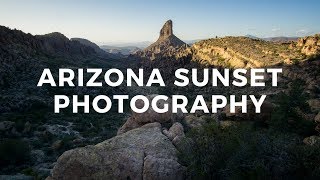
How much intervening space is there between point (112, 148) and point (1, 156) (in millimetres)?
17317

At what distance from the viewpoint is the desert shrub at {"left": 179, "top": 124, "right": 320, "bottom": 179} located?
19.3m

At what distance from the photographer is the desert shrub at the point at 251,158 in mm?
19297

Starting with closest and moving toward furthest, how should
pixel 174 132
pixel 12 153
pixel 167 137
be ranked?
pixel 167 137
pixel 174 132
pixel 12 153

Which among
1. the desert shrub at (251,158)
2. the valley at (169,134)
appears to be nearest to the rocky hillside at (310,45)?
the valley at (169,134)

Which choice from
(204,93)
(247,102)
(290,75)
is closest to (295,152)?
(247,102)

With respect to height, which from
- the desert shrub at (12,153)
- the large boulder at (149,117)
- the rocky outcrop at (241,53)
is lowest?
the desert shrub at (12,153)

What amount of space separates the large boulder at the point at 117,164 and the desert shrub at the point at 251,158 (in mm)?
1342

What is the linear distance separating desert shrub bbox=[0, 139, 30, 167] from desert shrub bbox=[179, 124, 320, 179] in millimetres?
20617

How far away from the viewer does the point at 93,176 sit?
69.9ft

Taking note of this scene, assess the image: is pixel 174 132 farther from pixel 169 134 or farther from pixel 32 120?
pixel 32 120

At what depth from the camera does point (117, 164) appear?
21.8m

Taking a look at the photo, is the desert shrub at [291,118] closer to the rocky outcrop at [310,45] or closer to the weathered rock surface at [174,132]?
the weathered rock surface at [174,132]

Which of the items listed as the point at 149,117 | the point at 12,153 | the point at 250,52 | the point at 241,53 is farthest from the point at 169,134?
the point at 241,53

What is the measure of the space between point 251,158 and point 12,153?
24.8 metres
